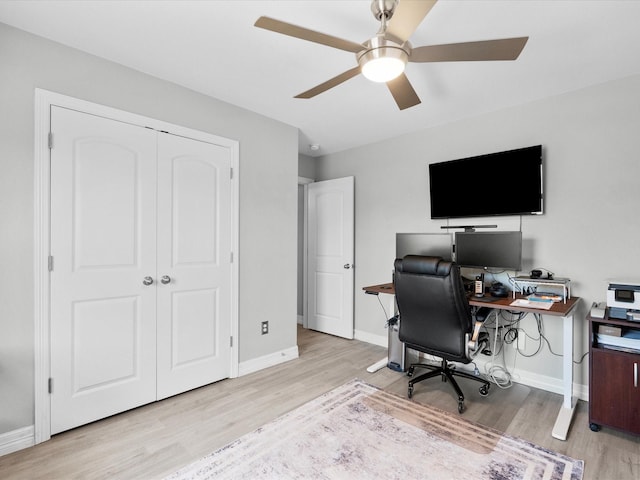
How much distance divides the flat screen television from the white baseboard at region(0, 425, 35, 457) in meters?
3.33

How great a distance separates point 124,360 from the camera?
2.32 m

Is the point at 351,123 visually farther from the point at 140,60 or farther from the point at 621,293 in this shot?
the point at 621,293

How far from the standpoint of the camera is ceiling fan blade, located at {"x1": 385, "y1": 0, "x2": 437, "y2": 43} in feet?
4.14

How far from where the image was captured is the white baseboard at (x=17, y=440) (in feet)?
6.13

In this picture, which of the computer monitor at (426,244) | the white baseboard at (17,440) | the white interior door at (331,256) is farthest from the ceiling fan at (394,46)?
the white baseboard at (17,440)

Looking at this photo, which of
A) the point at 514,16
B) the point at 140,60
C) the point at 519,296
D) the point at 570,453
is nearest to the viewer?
the point at 514,16

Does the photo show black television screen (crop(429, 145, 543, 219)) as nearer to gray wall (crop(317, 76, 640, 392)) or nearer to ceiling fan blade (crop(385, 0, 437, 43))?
gray wall (crop(317, 76, 640, 392))

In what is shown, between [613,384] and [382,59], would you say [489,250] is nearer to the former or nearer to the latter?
[613,384]

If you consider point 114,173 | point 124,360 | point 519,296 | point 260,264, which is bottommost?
point 124,360

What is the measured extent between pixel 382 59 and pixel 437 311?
5.57 ft

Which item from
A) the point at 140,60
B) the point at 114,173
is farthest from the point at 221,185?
the point at 140,60

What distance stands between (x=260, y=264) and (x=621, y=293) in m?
2.74

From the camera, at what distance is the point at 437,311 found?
2.36 metres

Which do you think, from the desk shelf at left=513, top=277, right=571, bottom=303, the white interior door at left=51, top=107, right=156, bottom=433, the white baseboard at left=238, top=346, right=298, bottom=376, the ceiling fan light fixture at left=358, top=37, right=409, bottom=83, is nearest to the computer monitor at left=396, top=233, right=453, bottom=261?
the desk shelf at left=513, top=277, right=571, bottom=303
